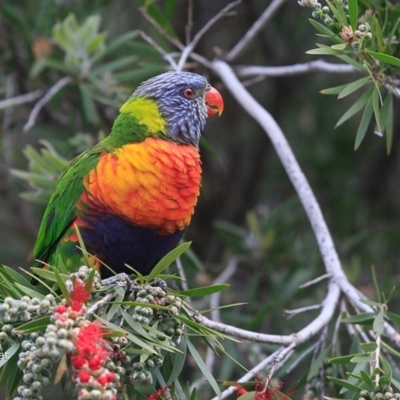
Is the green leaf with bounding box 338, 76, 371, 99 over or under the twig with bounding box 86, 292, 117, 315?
over

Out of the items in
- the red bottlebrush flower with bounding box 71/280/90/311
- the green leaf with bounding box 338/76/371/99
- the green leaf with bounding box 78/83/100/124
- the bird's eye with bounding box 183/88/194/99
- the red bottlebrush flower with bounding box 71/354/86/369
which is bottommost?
the red bottlebrush flower with bounding box 71/354/86/369

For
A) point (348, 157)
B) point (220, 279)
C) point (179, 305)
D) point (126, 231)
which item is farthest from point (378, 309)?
point (348, 157)

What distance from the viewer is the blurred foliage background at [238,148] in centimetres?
350

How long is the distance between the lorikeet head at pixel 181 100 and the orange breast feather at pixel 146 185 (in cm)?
14

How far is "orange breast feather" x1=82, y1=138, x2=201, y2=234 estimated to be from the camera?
7.90 ft

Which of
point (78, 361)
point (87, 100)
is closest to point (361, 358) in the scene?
point (78, 361)

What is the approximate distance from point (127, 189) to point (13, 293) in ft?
2.14

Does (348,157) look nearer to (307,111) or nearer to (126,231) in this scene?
(307,111)

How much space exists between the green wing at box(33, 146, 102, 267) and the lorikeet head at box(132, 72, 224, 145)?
30 centimetres

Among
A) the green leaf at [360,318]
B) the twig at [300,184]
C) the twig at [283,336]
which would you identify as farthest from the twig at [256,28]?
the green leaf at [360,318]

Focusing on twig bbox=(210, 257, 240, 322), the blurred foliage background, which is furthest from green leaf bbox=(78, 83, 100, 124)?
Answer: twig bbox=(210, 257, 240, 322)

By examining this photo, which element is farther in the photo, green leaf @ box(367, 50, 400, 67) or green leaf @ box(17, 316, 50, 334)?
green leaf @ box(367, 50, 400, 67)

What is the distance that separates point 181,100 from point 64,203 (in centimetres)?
60

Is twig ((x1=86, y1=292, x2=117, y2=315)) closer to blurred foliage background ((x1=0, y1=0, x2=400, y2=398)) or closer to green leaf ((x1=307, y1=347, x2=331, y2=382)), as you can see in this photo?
green leaf ((x1=307, y1=347, x2=331, y2=382))
